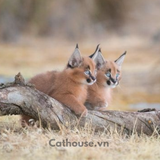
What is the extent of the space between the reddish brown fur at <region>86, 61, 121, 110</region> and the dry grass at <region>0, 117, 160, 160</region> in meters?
0.74

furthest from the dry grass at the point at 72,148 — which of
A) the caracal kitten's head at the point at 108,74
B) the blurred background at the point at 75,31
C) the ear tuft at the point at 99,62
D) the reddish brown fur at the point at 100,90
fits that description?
the blurred background at the point at 75,31

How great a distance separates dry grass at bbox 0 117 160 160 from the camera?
6590mm

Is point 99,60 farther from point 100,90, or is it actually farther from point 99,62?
point 100,90

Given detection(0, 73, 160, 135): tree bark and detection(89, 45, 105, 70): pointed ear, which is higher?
detection(89, 45, 105, 70): pointed ear

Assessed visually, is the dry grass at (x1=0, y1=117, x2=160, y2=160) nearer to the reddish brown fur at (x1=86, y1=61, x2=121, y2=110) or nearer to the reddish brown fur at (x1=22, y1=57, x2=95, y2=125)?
the reddish brown fur at (x1=22, y1=57, x2=95, y2=125)

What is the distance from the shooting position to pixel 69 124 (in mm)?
7777

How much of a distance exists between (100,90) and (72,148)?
1940mm

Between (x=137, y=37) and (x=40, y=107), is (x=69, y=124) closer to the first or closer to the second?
(x=40, y=107)

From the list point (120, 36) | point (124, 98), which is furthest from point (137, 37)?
point (124, 98)

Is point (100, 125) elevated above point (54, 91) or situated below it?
below

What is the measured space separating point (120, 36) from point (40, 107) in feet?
84.4

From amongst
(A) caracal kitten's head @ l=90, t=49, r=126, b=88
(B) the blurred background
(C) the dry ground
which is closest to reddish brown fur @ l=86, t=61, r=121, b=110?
(A) caracal kitten's head @ l=90, t=49, r=126, b=88

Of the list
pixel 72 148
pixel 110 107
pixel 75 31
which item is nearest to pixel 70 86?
pixel 72 148

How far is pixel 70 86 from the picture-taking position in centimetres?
806
